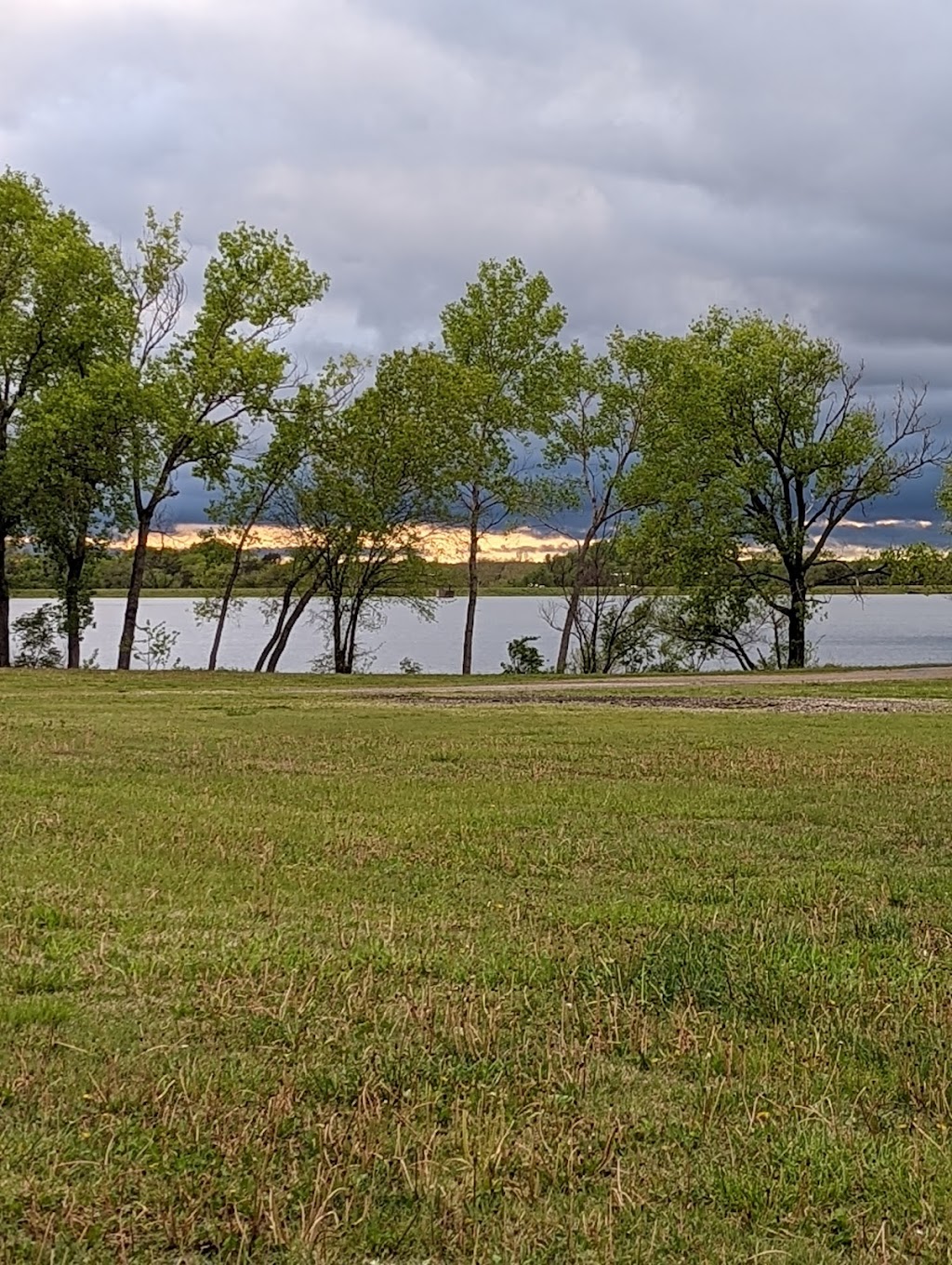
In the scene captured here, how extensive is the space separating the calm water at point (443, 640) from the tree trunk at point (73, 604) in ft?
20.7

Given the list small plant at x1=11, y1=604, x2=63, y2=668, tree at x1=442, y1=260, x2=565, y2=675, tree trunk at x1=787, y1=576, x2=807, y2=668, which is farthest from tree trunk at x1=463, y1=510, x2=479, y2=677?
small plant at x1=11, y1=604, x2=63, y2=668

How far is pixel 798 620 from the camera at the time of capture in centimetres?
→ 4150

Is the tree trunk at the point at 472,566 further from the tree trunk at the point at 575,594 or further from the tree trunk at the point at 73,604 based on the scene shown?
the tree trunk at the point at 73,604

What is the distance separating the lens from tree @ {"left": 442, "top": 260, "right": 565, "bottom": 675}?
39281 mm

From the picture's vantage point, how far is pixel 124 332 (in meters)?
35.5

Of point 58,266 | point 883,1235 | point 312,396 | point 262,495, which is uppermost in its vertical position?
point 58,266

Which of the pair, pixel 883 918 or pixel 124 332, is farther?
pixel 124 332

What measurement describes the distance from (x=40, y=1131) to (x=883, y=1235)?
8.75 feet

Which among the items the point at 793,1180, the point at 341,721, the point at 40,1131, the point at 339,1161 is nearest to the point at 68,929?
the point at 40,1131

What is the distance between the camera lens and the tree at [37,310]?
107 ft

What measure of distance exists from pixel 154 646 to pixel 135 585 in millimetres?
5477

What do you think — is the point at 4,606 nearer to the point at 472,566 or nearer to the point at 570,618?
the point at 472,566

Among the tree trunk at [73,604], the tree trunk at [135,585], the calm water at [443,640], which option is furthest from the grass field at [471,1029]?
the calm water at [443,640]

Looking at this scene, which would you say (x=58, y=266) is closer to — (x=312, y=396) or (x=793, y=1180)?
(x=312, y=396)
